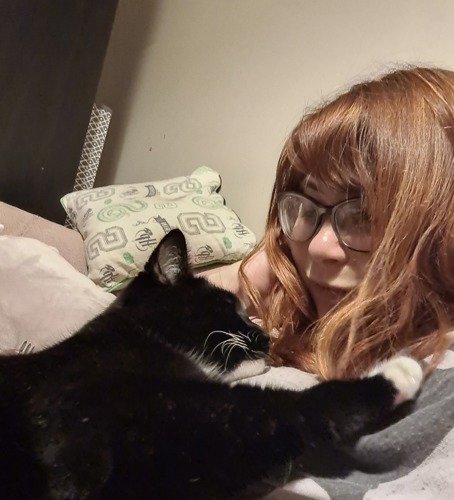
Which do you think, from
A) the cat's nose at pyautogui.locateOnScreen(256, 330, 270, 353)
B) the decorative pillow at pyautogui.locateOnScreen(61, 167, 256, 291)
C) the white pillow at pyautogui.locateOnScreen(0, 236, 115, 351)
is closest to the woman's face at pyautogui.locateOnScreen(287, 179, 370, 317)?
the cat's nose at pyautogui.locateOnScreen(256, 330, 270, 353)

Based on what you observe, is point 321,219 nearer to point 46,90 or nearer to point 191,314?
point 191,314

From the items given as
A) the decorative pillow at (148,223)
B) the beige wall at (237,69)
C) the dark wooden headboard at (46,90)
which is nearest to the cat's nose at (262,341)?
the decorative pillow at (148,223)

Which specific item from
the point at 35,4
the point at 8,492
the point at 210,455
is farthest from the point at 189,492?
the point at 35,4

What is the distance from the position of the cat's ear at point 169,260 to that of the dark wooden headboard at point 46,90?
1.18 m

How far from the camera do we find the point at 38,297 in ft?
3.56

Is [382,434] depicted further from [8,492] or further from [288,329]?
[288,329]

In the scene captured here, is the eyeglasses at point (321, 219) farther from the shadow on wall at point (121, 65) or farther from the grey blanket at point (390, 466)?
the shadow on wall at point (121, 65)

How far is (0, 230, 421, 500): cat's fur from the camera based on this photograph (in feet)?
1.95

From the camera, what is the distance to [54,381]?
2.19ft

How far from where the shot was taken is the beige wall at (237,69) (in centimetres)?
160

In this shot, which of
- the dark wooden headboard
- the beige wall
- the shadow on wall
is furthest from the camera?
the shadow on wall

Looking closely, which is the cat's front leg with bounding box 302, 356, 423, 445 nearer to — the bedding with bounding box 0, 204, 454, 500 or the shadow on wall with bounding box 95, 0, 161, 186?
the bedding with bounding box 0, 204, 454, 500

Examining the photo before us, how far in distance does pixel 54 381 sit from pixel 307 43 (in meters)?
1.46

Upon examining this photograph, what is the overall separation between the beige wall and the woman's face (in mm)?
756
